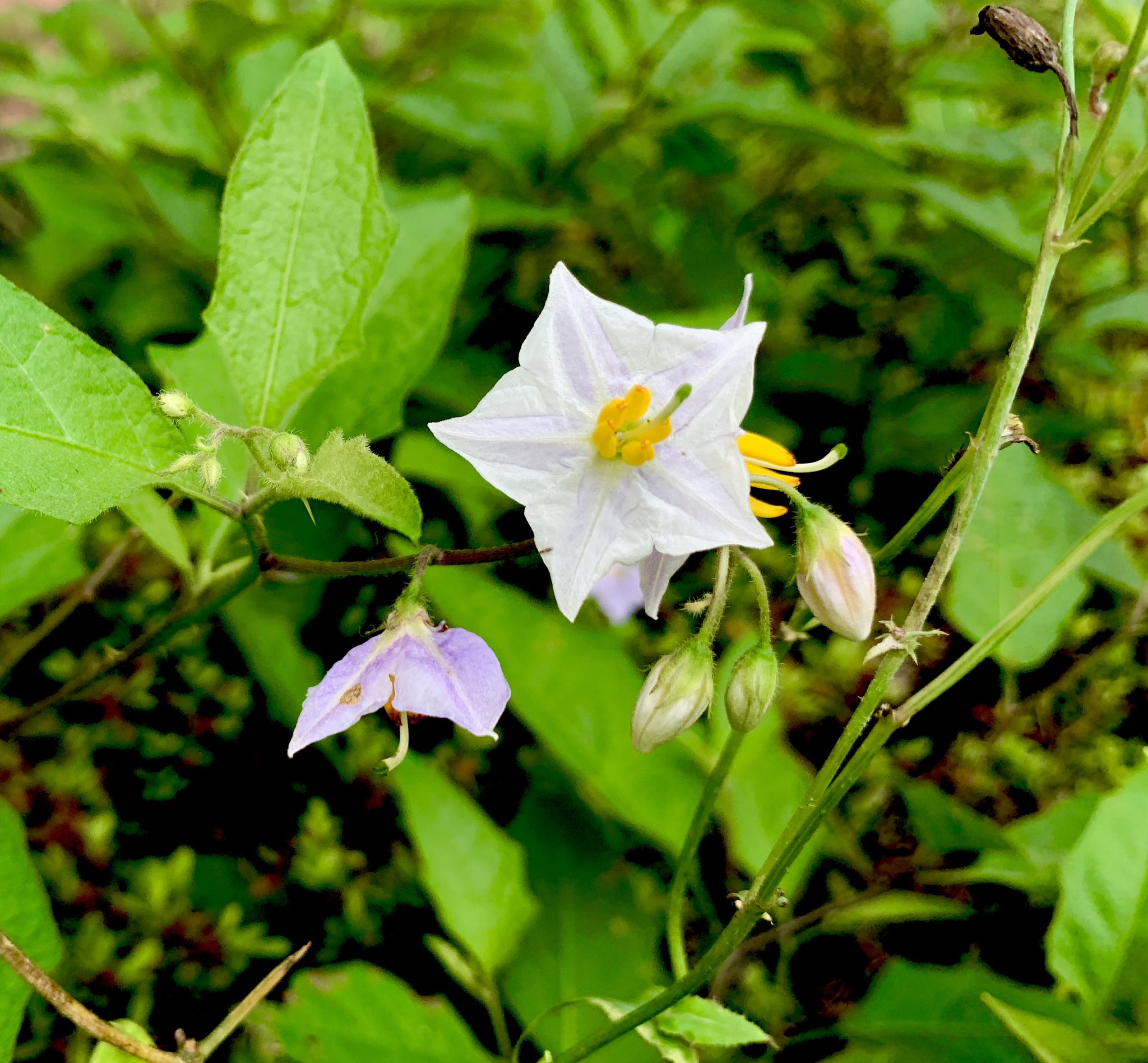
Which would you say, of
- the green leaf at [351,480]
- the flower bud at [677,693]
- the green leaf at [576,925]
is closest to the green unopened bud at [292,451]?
the green leaf at [351,480]

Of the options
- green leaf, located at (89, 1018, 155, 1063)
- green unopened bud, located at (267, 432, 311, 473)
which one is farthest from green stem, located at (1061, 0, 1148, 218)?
green leaf, located at (89, 1018, 155, 1063)

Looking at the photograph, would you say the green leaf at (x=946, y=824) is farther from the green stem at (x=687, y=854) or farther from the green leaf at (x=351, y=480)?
the green leaf at (x=351, y=480)

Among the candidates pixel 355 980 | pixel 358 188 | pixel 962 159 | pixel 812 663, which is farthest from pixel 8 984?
pixel 962 159

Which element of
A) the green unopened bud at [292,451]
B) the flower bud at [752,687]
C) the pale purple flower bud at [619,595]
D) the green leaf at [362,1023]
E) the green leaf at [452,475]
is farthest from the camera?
the pale purple flower bud at [619,595]

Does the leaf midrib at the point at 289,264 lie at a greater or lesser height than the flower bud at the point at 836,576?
greater

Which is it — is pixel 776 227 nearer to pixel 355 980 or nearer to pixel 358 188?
pixel 358 188

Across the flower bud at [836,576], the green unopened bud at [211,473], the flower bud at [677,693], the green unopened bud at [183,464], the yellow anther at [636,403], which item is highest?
the yellow anther at [636,403]

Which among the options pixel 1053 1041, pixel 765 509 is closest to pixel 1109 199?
pixel 765 509
